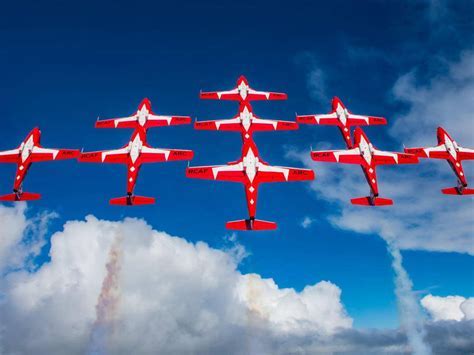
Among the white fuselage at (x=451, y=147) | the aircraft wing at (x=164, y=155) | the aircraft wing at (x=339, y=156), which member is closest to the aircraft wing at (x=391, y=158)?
the aircraft wing at (x=339, y=156)

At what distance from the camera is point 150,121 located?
85938 mm

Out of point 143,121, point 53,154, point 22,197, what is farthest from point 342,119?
point 22,197

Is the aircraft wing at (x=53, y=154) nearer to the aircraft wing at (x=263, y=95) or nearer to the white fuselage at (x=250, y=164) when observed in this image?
the white fuselage at (x=250, y=164)

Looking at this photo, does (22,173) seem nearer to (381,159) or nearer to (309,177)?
(309,177)

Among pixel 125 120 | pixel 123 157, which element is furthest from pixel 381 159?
pixel 125 120

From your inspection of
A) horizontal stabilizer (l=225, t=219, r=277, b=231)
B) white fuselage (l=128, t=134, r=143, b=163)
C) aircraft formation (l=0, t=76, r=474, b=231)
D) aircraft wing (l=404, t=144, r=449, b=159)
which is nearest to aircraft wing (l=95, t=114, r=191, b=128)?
aircraft formation (l=0, t=76, r=474, b=231)

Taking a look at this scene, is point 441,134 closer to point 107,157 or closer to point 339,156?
point 339,156

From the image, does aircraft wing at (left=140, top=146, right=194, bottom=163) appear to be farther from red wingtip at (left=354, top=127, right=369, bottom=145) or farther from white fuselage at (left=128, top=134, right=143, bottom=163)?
red wingtip at (left=354, top=127, right=369, bottom=145)

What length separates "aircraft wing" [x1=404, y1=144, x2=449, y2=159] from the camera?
81600 mm

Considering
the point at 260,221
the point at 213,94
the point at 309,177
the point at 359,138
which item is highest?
the point at 213,94

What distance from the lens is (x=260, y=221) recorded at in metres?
63.4

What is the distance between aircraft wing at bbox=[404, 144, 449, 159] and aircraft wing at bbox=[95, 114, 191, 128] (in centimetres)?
4729

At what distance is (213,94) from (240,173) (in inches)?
1555

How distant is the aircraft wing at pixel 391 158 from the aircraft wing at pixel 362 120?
18530mm
